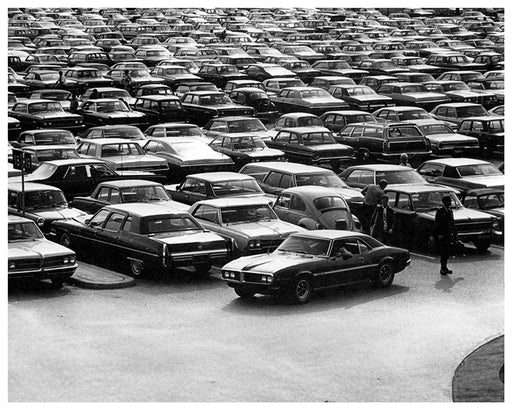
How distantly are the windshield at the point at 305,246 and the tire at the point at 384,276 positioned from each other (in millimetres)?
1100

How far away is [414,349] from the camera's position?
622 inches

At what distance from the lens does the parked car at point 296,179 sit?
2552 cm

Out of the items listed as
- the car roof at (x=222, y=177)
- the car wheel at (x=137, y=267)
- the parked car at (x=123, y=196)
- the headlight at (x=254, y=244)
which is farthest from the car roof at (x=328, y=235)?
the car roof at (x=222, y=177)

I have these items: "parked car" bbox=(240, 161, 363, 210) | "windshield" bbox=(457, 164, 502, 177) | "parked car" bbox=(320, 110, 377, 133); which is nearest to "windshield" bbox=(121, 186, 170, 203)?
"parked car" bbox=(240, 161, 363, 210)

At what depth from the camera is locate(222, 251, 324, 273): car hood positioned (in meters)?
18.6

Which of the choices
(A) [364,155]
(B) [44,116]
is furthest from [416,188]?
(B) [44,116]

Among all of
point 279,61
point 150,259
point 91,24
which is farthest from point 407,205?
point 91,24

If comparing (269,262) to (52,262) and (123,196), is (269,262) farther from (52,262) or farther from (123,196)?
(123,196)

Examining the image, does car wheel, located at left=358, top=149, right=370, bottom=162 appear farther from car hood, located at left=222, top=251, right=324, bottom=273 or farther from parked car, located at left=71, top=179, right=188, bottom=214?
car hood, located at left=222, top=251, right=324, bottom=273

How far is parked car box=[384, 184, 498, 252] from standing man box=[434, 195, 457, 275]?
0.69 m

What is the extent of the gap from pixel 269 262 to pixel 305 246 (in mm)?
872

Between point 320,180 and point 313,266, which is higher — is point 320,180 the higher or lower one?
the lower one

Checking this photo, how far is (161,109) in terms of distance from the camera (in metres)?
39.0

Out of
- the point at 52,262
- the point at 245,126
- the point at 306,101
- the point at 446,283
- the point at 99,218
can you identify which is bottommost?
the point at 306,101
